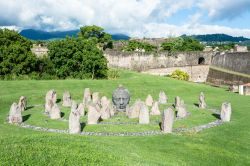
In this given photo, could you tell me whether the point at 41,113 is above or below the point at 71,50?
below

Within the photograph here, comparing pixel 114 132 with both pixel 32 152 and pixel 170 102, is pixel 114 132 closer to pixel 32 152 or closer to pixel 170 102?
pixel 32 152

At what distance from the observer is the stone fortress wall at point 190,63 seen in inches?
2515

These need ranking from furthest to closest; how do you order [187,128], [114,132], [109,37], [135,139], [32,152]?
[109,37]
[187,128]
[114,132]
[135,139]
[32,152]

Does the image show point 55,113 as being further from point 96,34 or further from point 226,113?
point 96,34

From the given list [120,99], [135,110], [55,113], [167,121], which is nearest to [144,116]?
[135,110]

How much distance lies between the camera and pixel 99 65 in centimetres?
4844

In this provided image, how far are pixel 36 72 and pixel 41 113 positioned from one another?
77.4ft

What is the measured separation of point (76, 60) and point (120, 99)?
2232cm

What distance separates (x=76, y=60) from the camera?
158ft

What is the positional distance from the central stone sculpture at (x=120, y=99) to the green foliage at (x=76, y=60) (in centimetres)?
2121

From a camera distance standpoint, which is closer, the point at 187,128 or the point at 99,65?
the point at 187,128

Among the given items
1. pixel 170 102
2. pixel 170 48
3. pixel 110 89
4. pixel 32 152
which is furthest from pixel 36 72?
pixel 170 48

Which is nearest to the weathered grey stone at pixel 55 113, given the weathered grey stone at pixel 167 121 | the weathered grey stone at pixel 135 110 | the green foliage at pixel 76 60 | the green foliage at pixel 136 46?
the weathered grey stone at pixel 135 110

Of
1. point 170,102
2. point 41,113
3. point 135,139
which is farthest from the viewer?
point 170,102
